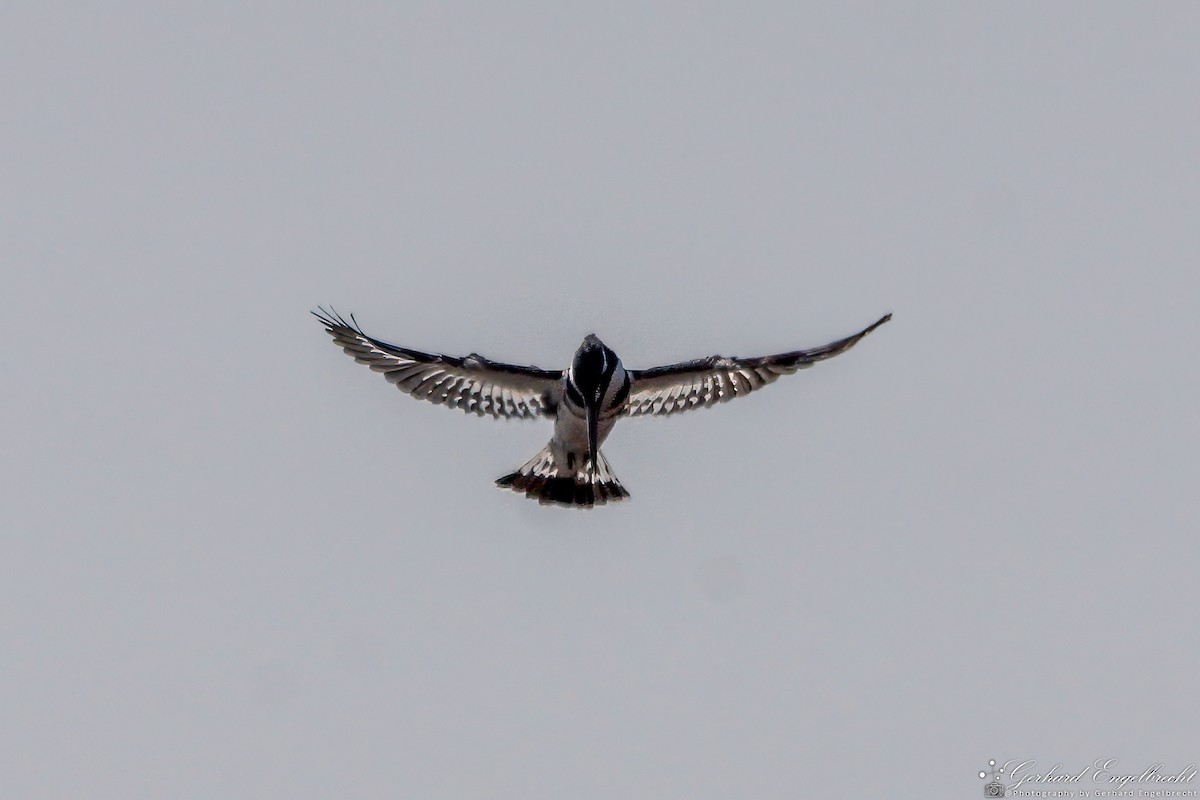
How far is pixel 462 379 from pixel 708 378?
2.34 m

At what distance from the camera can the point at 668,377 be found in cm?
1762

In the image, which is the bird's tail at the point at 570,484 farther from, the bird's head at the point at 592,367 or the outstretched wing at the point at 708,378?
the bird's head at the point at 592,367

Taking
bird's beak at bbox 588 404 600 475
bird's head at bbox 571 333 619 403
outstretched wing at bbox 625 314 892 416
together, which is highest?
outstretched wing at bbox 625 314 892 416

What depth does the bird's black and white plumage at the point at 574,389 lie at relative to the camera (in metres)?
17.0

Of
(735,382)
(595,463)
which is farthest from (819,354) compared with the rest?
(595,463)

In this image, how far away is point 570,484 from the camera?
703 inches

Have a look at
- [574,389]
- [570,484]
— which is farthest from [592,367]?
[570,484]

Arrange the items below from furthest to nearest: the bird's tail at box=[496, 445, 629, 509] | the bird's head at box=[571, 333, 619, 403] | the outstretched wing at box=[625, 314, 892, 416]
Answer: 1. the bird's tail at box=[496, 445, 629, 509]
2. the outstretched wing at box=[625, 314, 892, 416]
3. the bird's head at box=[571, 333, 619, 403]

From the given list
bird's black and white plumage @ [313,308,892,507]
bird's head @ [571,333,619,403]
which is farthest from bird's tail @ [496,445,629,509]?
bird's head @ [571,333,619,403]

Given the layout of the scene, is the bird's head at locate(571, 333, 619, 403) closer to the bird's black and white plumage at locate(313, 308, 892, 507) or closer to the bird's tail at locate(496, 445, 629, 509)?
the bird's black and white plumage at locate(313, 308, 892, 507)

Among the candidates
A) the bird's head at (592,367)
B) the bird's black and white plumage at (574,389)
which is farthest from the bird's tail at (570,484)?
the bird's head at (592,367)

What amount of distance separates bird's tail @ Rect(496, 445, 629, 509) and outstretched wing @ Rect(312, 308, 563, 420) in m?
0.62

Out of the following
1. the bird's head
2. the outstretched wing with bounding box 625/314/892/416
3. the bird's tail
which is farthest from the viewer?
the bird's tail

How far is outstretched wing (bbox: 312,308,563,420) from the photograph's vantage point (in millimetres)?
17453
